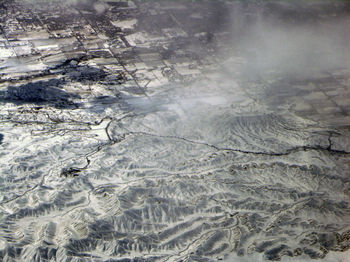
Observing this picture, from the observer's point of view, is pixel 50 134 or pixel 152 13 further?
pixel 152 13

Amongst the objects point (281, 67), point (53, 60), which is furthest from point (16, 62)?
point (281, 67)

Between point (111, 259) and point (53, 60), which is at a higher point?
point (53, 60)

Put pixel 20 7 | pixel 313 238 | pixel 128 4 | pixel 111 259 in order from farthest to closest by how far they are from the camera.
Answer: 1. pixel 128 4
2. pixel 20 7
3. pixel 313 238
4. pixel 111 259

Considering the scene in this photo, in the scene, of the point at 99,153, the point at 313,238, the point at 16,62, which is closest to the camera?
the point at 313,238

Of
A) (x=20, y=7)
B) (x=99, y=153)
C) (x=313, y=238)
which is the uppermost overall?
(x=20, y=7)

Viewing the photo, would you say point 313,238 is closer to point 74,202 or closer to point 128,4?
point 74,202

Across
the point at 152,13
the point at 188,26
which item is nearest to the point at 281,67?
the point at 188,26
